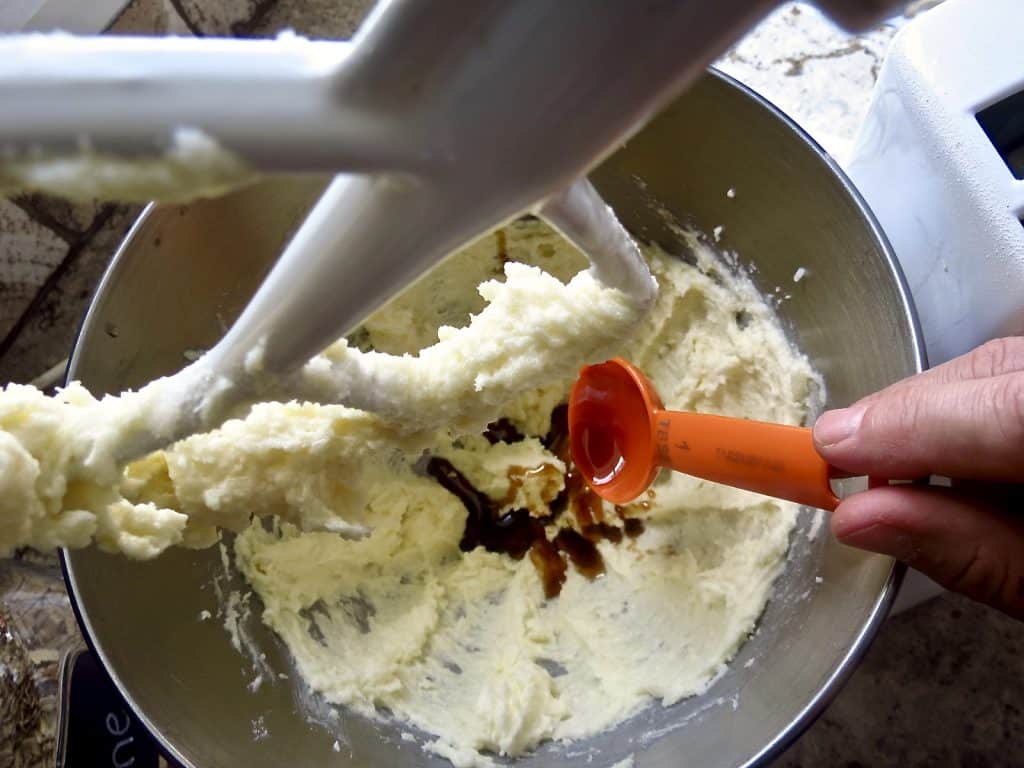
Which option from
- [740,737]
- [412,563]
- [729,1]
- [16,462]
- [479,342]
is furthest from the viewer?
[412,563]

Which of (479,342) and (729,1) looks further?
(479,342)

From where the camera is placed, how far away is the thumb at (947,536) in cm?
73

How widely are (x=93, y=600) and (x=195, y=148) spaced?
0.69m

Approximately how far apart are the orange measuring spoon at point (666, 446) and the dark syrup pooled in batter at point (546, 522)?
0.09m

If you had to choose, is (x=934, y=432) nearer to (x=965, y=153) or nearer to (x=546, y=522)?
(x=965, y=153)

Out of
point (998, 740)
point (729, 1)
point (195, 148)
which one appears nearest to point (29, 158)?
point (195, 148)

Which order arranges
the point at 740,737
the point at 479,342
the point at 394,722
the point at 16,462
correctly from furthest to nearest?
the point at 394,722
the point at 740,737
the point at 479,342
the point at 16,462

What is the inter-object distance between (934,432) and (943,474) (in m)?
0.05

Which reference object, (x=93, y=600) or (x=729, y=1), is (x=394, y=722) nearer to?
(x=93, y=600)

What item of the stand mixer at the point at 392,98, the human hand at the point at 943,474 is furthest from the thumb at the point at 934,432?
the stand mixer at the point at 392,98

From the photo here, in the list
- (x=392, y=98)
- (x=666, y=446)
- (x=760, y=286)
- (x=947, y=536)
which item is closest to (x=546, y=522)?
(x=666, y=446)

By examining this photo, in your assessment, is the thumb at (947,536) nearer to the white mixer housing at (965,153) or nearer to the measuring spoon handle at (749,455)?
the measuring spoon handle at (749,455)

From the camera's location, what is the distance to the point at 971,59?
796mm

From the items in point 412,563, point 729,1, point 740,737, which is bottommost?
point 740,737
